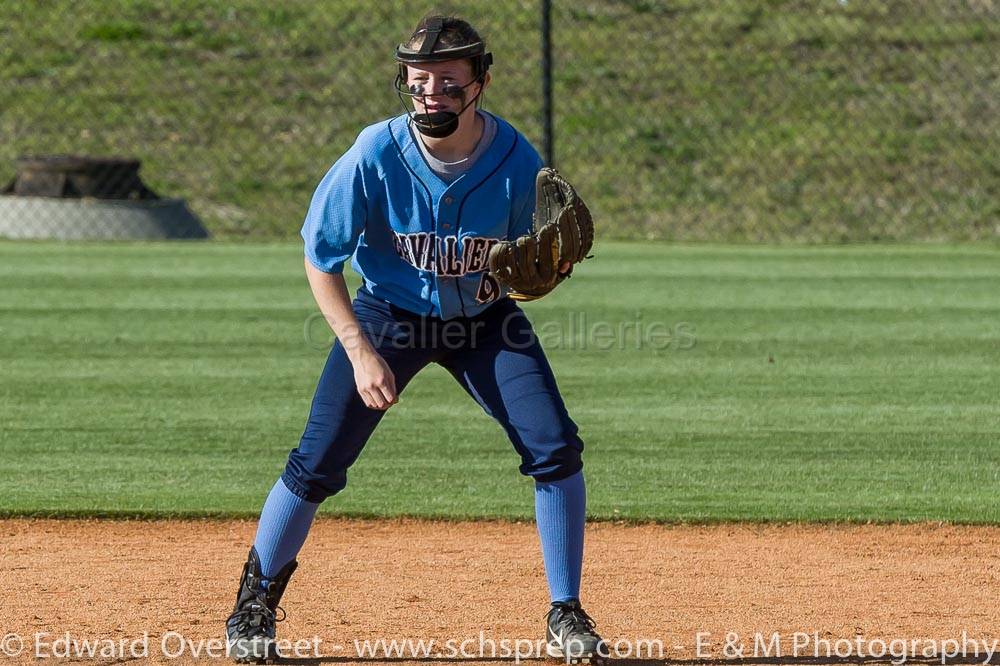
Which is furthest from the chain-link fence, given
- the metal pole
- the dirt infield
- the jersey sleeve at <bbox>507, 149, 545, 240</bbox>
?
the jersey sleeve at <bbox>507, 149, 545, 240</bbox>

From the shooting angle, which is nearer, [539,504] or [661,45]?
[539,504]

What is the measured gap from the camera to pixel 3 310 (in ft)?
31.8

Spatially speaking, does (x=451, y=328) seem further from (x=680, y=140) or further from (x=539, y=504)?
(x=680, y=140)

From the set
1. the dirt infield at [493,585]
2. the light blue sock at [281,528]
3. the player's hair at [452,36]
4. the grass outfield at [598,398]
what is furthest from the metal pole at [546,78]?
the light blue sock at [281,528]

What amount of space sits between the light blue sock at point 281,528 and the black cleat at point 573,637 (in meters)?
0.72

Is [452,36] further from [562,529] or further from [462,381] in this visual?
[562,529]

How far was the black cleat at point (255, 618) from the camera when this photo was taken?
3873 millimetres

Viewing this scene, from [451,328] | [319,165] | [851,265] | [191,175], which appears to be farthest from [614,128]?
[451,328]

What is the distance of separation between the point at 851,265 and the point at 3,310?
659 cm

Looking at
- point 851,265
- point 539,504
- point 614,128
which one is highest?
point 614,128

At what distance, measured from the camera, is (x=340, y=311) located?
3807 mm

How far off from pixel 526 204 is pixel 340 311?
23.3 inches

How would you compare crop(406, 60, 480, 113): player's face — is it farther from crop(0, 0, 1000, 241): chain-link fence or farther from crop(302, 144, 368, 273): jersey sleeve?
crop(0, 0, 1000, 241): chain-link fence

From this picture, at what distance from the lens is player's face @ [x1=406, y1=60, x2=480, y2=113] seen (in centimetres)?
376
